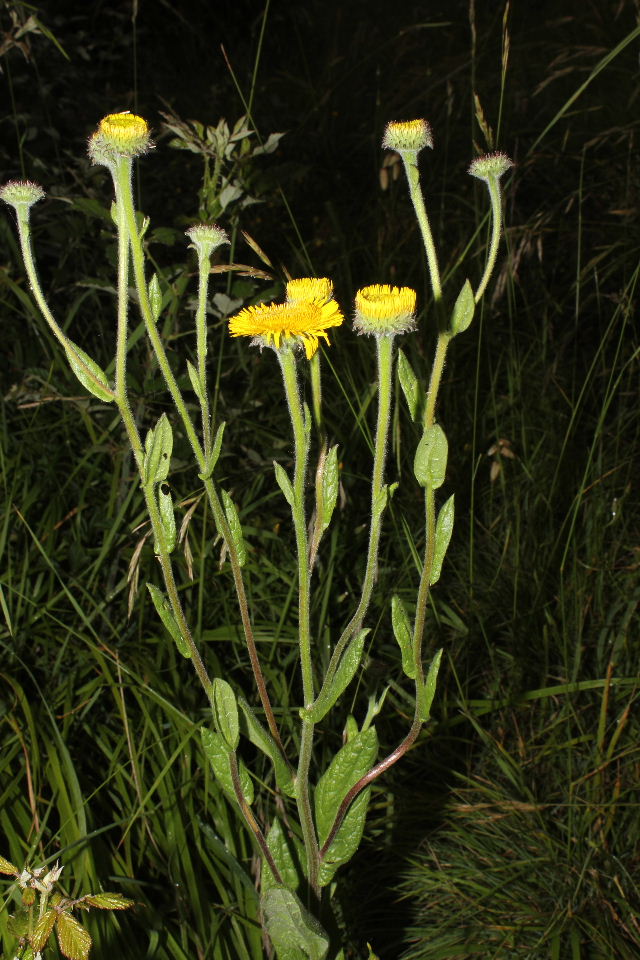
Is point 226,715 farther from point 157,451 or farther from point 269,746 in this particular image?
point 157,451

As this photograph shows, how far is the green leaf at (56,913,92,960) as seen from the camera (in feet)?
2.77

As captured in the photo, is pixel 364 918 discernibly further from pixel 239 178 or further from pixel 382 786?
pixel 239 178

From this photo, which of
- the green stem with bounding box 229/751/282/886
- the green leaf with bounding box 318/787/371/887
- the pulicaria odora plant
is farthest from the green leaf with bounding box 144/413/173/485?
the green leaf with bounding box 318/787/371/887

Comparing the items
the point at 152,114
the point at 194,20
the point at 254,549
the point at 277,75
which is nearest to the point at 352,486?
the point at 254,549

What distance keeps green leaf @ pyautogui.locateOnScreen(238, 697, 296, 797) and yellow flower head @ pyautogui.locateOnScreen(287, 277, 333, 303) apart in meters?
0.45

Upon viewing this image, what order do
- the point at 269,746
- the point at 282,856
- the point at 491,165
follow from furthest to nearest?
the point at 282,856 < the point at 269,746 < the point at 491,165

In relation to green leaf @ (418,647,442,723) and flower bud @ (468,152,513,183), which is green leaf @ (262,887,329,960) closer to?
green leaf @ (418,647,442,723)

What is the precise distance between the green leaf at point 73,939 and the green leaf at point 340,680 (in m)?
0.29

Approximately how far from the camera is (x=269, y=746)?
101 centimetres

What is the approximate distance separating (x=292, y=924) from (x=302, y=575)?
0.38 metres

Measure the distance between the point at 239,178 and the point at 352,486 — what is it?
2.08 feet

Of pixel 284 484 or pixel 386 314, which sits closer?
pixel 386 314

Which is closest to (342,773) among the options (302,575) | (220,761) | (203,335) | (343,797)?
(343,797)

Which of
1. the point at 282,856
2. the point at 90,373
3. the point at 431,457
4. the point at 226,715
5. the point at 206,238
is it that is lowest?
the point at 282,856
